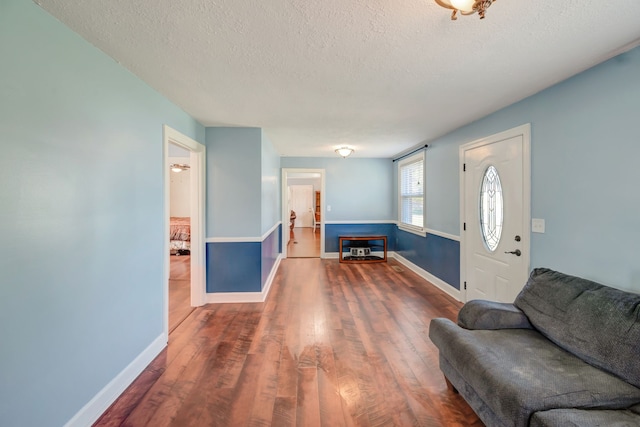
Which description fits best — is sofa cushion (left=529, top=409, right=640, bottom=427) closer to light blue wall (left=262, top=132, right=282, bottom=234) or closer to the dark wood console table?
light blue wall (left=262, top=132, right=282, bottom=234)

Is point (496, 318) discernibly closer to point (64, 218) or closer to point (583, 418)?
point (583, 418)

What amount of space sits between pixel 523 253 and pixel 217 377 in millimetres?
2933

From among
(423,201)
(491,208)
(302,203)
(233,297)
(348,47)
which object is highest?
(348,47)

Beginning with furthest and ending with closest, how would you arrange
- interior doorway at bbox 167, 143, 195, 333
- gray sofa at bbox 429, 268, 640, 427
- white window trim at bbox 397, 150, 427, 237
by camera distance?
white window trim at bbox 397, 150, 427, 237 < interior doorway at bbox 167, 143, 195, 333 < gray sofa at bbox 429, 268, 640, 427

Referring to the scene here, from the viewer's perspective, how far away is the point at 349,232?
599 centimetres

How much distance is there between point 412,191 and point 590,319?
3803 millimetres

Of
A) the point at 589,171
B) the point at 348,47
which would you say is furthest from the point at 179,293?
the point at 589,171

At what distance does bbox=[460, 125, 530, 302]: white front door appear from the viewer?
2508 millimetres

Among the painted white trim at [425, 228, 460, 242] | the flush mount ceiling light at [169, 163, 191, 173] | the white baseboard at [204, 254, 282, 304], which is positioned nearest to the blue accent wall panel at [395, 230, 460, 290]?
the painted white trim at [425, 228, 460, 242]

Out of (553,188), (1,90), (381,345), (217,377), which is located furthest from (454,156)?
(1,90)

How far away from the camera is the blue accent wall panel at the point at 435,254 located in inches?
142

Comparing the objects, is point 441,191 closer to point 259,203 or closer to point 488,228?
point 488,228

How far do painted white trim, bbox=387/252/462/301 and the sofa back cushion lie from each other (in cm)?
175

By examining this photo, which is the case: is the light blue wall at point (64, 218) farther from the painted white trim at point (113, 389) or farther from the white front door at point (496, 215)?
the white front door at point (496, 215)
